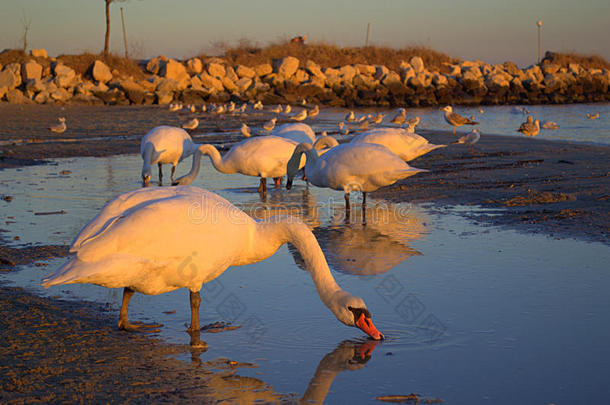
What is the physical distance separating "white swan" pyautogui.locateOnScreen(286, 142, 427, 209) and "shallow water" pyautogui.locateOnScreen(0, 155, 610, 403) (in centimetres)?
83

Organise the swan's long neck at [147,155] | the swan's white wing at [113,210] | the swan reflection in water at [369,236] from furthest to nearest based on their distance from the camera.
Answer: the swan's long neck at [147,155]
the swan reflection in water at [369,236]
the swan's white wing at [113,210]

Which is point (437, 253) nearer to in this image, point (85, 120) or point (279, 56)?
point (85, 120)

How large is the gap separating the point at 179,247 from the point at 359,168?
497cm

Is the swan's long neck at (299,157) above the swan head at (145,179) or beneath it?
above

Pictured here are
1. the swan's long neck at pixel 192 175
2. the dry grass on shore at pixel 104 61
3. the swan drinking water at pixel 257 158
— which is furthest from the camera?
the dry grass on shore at pixel 104 61

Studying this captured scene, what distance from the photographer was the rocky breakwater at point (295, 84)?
4150 centimetres

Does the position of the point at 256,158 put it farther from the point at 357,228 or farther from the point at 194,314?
the point at 194,314

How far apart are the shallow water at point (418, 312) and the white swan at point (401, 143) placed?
10.4 ft

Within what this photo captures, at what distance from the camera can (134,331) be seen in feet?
15.4

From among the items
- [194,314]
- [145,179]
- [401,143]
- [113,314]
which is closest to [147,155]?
[145,179]

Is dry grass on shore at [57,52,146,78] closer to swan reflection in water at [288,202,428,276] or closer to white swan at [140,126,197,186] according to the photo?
white swan at [140,126,197,186]

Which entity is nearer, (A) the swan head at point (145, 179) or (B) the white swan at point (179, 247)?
(B) the white swan at point (179, 247)

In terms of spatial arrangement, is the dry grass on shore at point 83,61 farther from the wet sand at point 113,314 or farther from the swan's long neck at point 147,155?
the swan's long neck at point 147,155

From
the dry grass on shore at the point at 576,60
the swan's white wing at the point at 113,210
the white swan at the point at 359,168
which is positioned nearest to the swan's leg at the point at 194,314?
the swan's white wing at the point at 113,210
